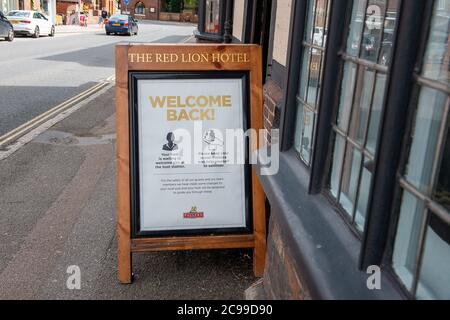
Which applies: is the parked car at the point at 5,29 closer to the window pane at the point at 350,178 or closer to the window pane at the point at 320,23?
the window pane at the point at 320,23

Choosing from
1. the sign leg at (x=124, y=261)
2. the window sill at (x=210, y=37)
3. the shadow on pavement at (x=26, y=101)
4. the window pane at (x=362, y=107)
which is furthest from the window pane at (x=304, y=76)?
the shadow on pavement at (x=26, y=101)

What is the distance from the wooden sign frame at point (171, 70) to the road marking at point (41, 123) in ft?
11.7

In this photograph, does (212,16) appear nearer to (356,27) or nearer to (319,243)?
(356,27)

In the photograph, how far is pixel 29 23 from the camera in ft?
85.7

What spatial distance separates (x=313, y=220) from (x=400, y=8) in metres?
1.06

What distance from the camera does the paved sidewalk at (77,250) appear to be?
133 inches

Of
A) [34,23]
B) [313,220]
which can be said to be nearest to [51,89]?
[313,220]

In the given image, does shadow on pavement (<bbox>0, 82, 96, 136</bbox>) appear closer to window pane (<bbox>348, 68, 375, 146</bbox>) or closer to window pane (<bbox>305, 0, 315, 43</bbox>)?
window pane (<bbox>305, 0, 315, 43</bbox>)

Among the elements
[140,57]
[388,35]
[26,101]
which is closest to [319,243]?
[388,35]

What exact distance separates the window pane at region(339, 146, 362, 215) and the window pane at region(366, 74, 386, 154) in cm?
12

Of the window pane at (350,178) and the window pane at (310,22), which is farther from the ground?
the window pane at (310,22)

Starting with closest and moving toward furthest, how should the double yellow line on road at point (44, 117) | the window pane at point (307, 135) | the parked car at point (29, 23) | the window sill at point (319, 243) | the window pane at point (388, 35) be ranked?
1. the window sill at point (319, 243)
2. the window pane at point (388, 35)
3. the window pane at point (307, 135)
4. the double yellow line on road at point (44, 117)
5. the parked car at point (29, 23)

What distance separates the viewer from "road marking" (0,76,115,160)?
6852 mm

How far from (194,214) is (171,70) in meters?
1.00
